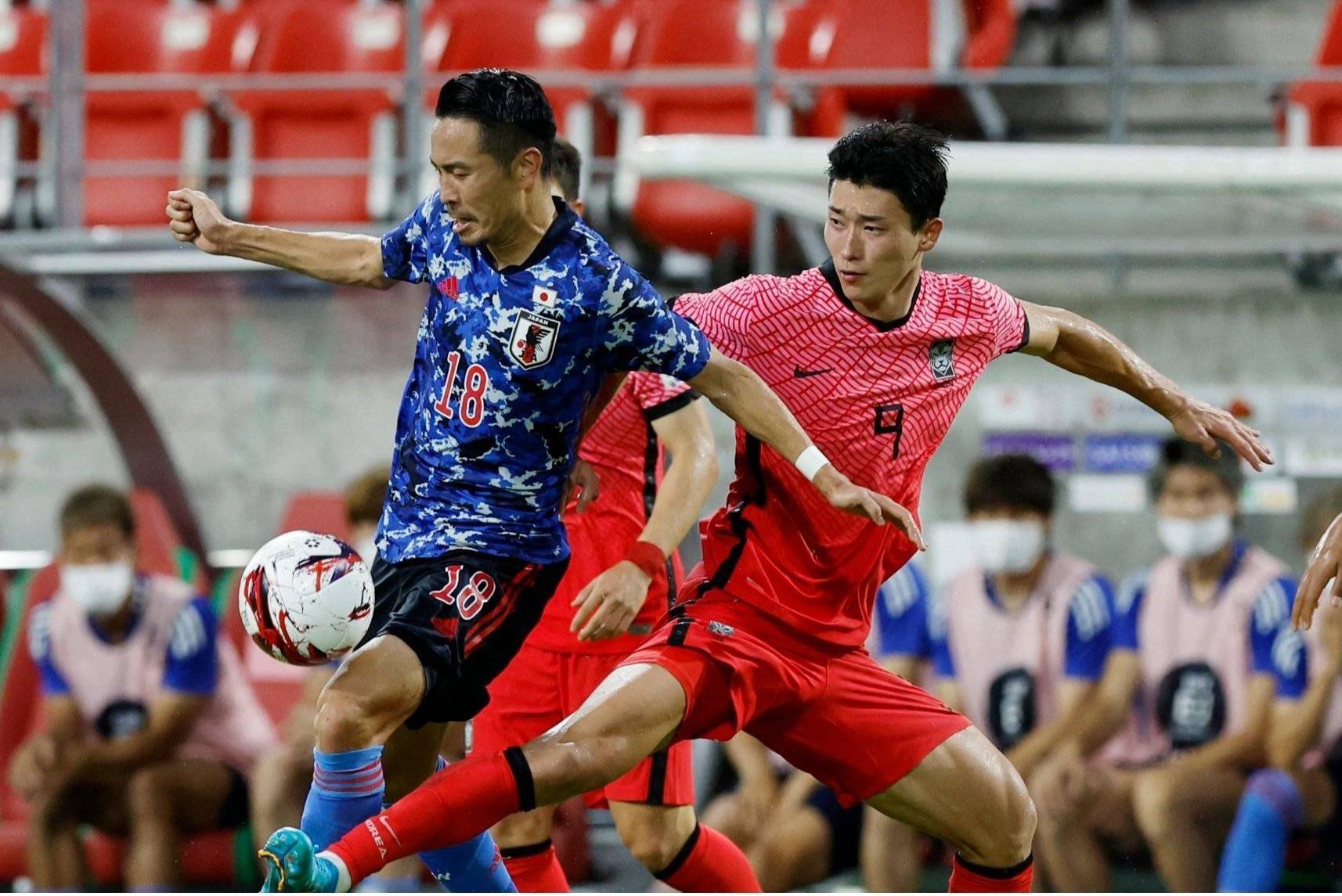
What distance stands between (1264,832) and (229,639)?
4.05 metres

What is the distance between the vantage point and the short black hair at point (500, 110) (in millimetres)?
3969

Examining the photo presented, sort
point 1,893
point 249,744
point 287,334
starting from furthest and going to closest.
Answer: point 287,334
point 249,744
point 1,893

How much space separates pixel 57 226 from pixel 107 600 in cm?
177

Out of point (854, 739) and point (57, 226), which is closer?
point (854, 739)

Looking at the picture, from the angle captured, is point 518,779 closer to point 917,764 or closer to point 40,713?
point 917,764

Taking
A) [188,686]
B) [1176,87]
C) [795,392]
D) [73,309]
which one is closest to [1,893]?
[188,686]

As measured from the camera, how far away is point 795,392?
4.32 metres

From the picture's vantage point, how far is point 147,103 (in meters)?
9.20

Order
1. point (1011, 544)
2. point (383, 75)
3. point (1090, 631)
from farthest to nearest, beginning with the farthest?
1. point (383, 75)
2. point (1011, 544)
3. point (1090, 631)

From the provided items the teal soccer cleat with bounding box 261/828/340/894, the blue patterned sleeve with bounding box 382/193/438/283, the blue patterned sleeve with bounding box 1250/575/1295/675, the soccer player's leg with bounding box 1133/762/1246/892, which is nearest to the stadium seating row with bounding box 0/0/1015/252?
the blue patterned sleeve with bounding box 1250/575/1295/675

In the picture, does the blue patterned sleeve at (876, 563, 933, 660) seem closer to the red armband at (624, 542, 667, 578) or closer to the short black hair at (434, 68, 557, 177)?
the red armband at (624, 542, 667, 578)

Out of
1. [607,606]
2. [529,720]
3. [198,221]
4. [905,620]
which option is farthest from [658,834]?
[905,620]

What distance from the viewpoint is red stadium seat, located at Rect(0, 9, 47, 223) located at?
9.04m

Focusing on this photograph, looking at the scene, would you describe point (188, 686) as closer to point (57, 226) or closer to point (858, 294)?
point (57, 226)
